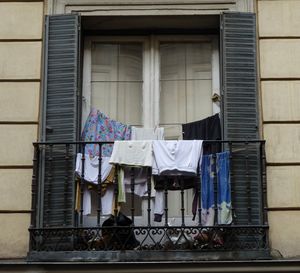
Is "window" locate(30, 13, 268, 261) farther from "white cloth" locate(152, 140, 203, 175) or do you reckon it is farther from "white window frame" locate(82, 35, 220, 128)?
"white cloth" locate(152, 140, 203, 175)

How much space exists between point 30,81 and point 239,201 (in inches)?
112

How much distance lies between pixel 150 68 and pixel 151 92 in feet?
1.05

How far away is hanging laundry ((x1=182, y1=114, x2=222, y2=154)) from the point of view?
31.9 feet

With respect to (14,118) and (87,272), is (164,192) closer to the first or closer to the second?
(87,272)

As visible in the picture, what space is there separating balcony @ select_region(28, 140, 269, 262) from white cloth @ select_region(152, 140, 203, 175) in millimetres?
181

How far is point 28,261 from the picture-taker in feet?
29.0

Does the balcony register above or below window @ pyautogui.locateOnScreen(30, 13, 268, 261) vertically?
below

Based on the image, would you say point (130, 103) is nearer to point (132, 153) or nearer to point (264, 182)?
point (132, 153)

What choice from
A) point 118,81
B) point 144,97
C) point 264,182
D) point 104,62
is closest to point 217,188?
point 264,182

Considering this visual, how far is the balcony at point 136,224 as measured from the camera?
884cm

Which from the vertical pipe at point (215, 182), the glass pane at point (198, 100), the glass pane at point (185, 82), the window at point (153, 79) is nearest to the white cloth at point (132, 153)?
the vertical pipe at point (215, 182)

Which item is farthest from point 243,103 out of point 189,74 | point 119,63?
point 119,63

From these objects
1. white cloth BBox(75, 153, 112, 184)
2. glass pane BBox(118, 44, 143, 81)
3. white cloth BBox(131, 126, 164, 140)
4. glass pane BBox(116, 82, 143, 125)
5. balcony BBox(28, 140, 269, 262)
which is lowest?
balcony BBox(28, 140, 269, 262)

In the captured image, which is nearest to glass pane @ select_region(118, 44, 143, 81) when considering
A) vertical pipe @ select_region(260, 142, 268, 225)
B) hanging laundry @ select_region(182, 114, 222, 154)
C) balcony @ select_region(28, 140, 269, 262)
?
hanging laundry @ select_region(182, 114, 222, 154)
